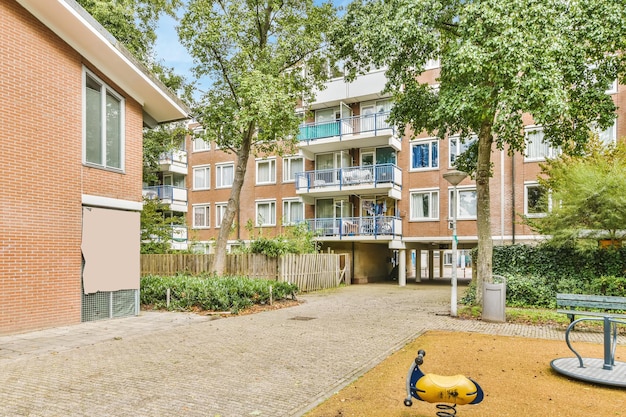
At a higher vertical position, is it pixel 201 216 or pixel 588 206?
pixel 588 206

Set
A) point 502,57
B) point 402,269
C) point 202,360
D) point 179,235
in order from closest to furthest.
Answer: point 202,360 < point 502,57 < point 402,269 < point 179,235

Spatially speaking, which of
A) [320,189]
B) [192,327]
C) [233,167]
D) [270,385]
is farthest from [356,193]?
[270,385]

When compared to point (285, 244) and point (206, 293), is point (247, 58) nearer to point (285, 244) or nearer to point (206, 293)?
point (285, 244)

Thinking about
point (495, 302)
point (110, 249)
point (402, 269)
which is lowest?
point (402, 269)

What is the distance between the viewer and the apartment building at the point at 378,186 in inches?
941

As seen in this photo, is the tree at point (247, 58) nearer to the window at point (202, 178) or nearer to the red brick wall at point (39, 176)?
the red brick wall at point (39, 176)

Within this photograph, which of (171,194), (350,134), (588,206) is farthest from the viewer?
(171,194)

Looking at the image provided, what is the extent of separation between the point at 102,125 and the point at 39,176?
2.30m

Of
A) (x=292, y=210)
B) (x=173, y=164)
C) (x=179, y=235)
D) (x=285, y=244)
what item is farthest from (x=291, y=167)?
(x=285, y=244)

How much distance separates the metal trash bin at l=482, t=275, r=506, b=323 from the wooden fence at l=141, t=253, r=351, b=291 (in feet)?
28.7

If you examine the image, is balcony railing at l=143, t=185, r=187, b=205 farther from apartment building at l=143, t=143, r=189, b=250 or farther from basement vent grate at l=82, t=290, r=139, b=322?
basement vent grate at l=82, t=290, r=139, b=322

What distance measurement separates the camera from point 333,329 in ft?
34.6

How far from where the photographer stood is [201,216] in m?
35.2

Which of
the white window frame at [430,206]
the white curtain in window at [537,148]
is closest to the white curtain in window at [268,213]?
the white window frame at [430,206]
